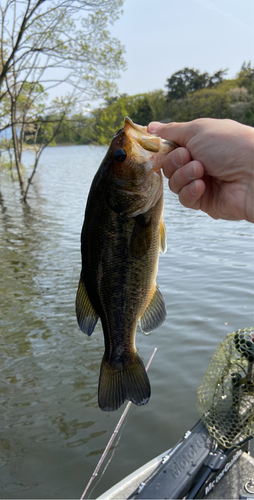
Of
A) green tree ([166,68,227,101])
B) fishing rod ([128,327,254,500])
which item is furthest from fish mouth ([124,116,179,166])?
green tree ([166,68,227,101])

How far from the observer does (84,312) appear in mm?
1907

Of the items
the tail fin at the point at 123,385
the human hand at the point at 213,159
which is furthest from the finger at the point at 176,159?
the tail fin at the point at 123,385

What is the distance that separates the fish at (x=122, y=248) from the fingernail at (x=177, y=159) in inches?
1.9

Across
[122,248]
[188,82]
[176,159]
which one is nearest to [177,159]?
[176,159]

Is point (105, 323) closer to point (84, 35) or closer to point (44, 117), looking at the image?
point (84, 35)

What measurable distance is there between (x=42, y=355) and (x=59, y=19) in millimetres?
16878

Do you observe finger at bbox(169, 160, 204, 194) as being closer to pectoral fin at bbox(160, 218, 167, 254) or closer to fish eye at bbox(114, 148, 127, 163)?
pectoral fin at bbox(160, 218, 167, 254)

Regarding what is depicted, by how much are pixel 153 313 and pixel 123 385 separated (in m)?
0.42

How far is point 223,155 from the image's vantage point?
1917 millimetres

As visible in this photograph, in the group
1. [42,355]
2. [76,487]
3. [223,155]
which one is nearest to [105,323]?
[223,155]

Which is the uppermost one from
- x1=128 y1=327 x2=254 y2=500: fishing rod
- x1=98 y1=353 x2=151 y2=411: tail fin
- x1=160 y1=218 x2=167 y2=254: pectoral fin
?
x1=160 y1=218 x2=167 y2=254: pectoral fin

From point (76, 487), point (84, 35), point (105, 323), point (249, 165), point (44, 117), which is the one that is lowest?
point (76, 487)

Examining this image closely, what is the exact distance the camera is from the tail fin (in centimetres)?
188

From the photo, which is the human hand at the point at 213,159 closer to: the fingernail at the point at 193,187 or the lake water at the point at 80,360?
the fingernail at the point at 193,187
